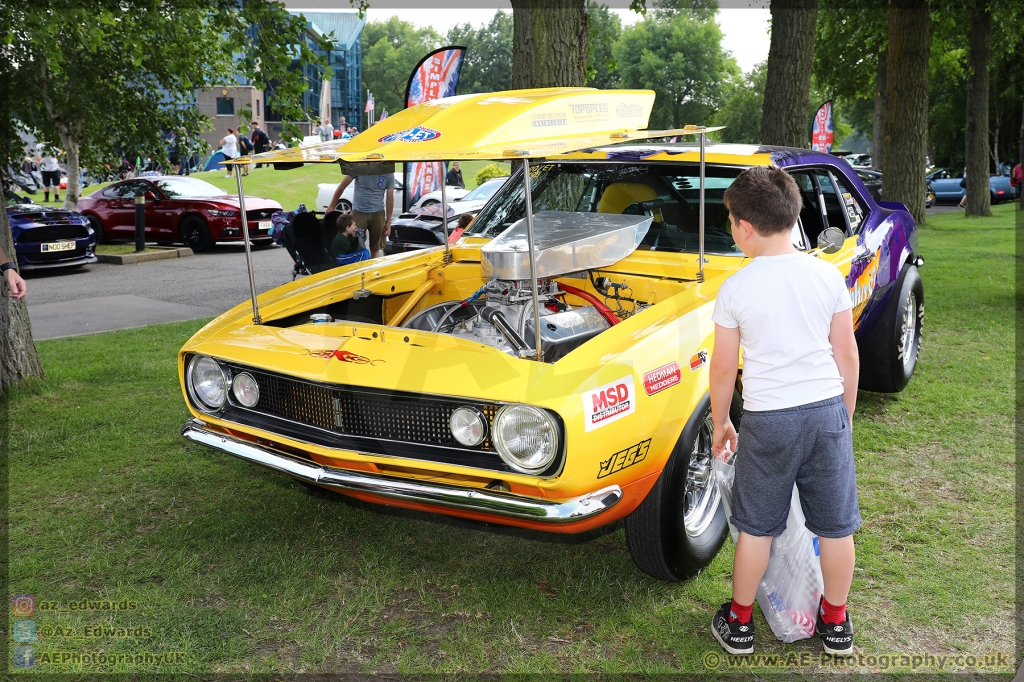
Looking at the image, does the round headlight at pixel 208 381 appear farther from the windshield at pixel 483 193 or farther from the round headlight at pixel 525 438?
the windshield at pixel 483 193

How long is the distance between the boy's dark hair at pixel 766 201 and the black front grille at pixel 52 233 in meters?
12.8

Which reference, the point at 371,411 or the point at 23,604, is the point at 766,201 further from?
the point at 23,604

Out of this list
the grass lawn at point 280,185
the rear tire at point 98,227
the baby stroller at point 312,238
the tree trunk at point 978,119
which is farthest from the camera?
the grass lawn at point 280,185

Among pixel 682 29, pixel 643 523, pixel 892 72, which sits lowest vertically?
pixel 643 523

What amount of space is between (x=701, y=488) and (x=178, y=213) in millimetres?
14218

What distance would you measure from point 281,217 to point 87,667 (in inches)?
316

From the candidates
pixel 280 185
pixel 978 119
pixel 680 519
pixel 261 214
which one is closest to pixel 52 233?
pixel 261 214

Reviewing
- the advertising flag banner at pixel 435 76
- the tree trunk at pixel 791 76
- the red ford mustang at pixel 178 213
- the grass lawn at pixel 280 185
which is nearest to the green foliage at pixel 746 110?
the grass lawn at pixel 280 185

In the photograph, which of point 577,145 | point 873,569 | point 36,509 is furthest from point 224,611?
point 873,569

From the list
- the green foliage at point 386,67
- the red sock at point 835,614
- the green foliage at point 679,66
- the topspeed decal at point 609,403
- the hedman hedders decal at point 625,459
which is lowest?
the red sock at point 835,614

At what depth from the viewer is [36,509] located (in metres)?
4.32

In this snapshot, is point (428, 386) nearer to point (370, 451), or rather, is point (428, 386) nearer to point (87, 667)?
point (370, 451)

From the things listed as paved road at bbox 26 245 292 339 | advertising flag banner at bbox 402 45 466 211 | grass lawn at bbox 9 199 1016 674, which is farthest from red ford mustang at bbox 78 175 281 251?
grass lawn at bbox 9 199 1016 674

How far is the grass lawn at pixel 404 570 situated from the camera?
3.09 meters
